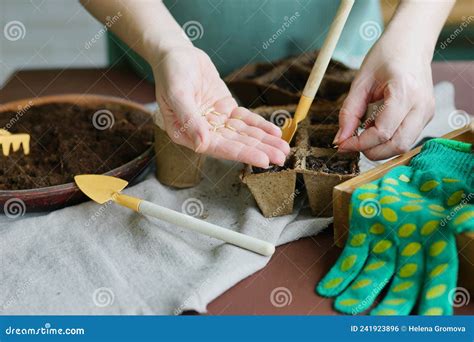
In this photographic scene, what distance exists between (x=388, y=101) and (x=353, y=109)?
0.17 ft

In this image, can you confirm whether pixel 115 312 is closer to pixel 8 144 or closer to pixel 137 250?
pixel 137 250

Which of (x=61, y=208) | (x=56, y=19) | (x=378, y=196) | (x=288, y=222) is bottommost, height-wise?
(x=56, y=19)

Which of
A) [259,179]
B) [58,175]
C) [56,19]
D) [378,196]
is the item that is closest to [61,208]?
[58,175]

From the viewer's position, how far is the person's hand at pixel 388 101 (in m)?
0.77

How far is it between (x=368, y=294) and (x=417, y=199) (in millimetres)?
133

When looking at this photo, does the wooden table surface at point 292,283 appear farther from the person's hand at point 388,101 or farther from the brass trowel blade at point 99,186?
the brass trowel blade at point 99,186

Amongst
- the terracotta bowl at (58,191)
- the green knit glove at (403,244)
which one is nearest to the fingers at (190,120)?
the terracotta bowl at (58,191)

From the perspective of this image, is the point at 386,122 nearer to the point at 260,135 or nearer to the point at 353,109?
the point at 353,109

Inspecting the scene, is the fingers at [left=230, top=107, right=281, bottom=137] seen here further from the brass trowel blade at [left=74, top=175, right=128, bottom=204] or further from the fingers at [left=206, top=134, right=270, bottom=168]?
the brass trowel blade at [left=74, top=175, right=128, bottom=204]

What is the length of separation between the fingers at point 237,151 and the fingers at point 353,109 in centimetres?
12

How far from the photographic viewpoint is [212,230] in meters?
0.71

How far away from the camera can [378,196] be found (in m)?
0.66

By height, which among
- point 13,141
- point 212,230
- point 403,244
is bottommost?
point 13,141

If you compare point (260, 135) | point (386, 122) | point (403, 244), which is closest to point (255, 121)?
point (260, 135)
